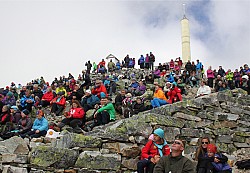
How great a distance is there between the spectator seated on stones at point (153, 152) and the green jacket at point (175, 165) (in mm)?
1850

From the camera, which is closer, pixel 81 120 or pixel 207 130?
pixel 207 130

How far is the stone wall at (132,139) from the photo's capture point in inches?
285

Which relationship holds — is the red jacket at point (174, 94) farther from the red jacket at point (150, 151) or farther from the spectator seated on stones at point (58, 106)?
the red jacket at point (150, 151)

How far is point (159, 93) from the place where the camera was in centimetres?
1248

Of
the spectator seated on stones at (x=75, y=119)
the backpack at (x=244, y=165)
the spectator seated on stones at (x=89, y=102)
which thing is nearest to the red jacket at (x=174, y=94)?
the spectator seated on stones at (x=89, y=102)

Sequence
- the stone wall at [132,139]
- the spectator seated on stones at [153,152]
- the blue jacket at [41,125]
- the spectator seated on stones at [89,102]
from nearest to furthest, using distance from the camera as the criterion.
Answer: the spectator seated on stones at [153,152] → the stone wall at [132,139] → the blue jacket at [41,125] → the spectator seated on stones at [89,102]

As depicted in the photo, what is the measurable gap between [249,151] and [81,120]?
556 cm

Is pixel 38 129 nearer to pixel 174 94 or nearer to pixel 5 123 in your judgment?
pixel 5 123

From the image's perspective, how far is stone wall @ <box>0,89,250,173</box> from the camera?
724cm

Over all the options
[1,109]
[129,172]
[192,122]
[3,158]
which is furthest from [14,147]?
[1,109]

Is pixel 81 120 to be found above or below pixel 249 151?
above

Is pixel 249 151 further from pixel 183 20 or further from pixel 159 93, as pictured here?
pixel 183 20

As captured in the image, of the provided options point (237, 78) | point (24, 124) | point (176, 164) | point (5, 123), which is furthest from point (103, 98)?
point (237, 78)

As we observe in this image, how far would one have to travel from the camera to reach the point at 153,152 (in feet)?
24.8
